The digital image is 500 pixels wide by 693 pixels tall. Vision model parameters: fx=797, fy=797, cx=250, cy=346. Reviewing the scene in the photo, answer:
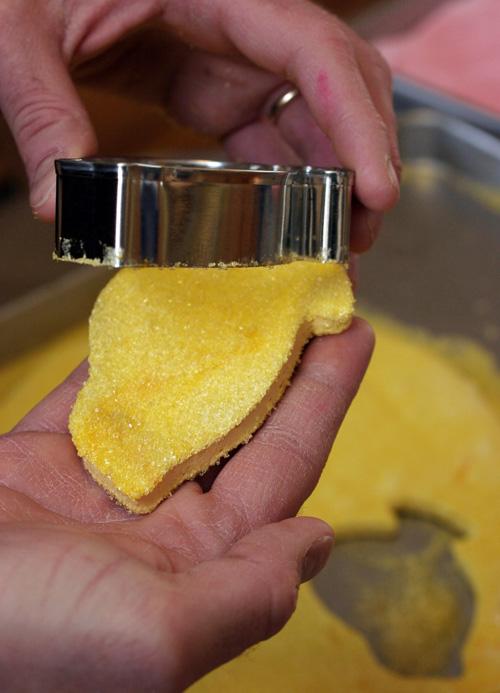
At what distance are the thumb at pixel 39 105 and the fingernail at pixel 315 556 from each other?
360 mm

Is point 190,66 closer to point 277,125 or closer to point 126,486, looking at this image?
point 277,125

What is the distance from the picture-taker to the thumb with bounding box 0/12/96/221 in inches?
27.8

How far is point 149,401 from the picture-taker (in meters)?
0.69

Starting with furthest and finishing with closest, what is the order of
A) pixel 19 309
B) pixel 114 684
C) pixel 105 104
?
pixel 105 104 < pixel 19 309 < pixel 114 684

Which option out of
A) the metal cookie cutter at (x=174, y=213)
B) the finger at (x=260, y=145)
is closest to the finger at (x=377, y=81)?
the finger at (x=260, y=145)

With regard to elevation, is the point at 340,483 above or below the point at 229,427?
below

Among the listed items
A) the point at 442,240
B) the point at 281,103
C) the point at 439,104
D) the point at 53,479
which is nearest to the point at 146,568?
the point at 53,479

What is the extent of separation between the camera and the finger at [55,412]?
73cm

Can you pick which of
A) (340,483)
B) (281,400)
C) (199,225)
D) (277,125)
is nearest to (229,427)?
(281,400)

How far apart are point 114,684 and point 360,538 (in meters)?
0.50

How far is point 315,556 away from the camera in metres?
0.56

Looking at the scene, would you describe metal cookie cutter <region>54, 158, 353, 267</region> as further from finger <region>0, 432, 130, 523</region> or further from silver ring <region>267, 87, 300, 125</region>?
silver ring <region>267, 87, 300, 125</region>

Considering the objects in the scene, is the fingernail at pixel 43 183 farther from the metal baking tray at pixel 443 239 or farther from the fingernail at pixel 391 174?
the metal baking tray at pixel 443 239

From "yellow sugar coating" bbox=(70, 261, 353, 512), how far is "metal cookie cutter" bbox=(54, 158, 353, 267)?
135 millimetres
